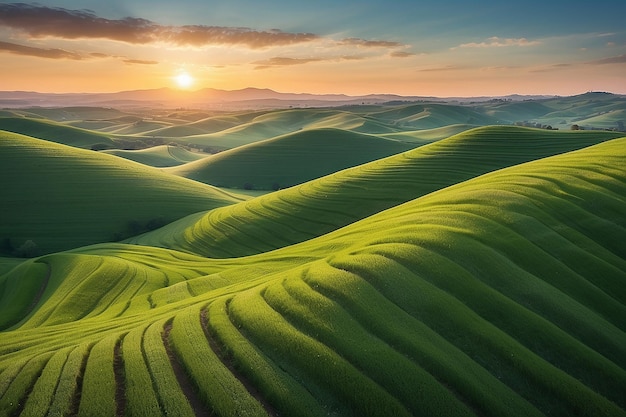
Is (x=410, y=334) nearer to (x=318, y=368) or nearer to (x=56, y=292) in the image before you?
(x=318, y=368)

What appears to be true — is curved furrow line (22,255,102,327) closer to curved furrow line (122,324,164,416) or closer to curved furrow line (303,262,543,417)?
curved furrow line (122,324,164,416)

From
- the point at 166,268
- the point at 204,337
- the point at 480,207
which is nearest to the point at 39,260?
the point at 166,268

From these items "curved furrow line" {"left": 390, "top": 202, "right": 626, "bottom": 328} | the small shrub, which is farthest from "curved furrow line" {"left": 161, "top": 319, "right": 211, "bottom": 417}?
the small shrub

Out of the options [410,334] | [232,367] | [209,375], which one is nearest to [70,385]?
[209,375]

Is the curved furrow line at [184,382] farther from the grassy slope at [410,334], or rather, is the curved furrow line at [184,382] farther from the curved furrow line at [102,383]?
the curved furrow line at [102,383]

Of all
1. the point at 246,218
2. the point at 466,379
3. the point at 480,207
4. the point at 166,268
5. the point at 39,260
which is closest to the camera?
the point at 466,379

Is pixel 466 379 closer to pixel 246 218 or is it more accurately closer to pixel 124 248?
pixel 124 248
